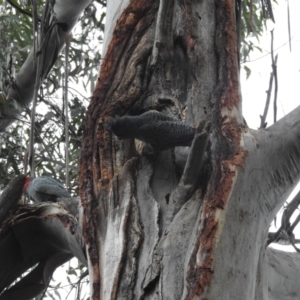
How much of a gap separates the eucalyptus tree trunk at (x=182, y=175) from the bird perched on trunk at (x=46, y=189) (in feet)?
1.60

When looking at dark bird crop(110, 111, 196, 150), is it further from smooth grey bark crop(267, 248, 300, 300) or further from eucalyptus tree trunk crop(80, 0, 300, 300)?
smooth grey bark crop(267, 248, 300, 300)

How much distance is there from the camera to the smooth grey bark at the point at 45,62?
2.75 meters

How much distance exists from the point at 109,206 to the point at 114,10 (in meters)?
0.75

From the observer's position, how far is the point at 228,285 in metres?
1.27

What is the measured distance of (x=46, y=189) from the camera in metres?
2.07

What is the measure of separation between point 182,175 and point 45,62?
61.0 inches

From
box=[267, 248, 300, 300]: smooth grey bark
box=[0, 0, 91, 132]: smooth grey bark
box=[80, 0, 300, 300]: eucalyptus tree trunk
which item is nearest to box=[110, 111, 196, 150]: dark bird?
box=[80, 0, 300, 300]: eucalyptus tree trunk

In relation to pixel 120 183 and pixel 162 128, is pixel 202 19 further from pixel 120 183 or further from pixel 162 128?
pixel 120 183

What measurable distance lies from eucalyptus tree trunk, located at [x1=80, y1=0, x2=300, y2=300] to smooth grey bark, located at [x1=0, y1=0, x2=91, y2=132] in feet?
2.92

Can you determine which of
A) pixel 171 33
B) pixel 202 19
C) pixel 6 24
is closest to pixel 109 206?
pixel 171 33

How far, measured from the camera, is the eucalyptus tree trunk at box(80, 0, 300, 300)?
1314 millimetres

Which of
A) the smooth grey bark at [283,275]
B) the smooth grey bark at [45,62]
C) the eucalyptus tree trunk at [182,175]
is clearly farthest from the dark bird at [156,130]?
the smooth grey bark at [45,62]

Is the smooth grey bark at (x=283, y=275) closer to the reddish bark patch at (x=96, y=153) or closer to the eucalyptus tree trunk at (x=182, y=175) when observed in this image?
the eucalyptus tree trunk at (x=182, y=175)

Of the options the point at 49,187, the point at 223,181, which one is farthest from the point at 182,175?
the point at 49,187
